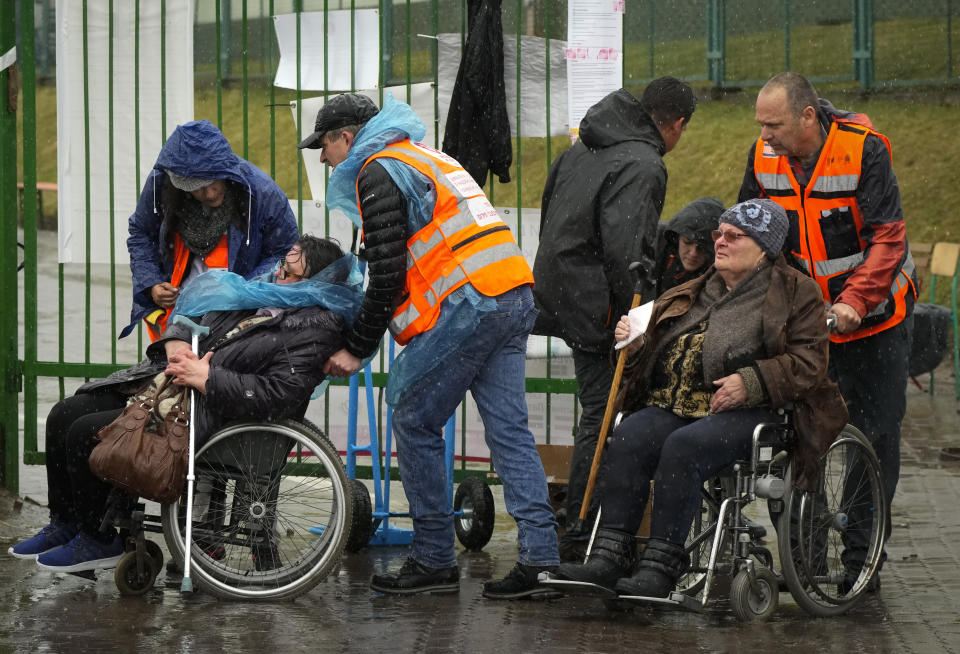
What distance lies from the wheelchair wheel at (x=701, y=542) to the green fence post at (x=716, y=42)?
13.9 metres

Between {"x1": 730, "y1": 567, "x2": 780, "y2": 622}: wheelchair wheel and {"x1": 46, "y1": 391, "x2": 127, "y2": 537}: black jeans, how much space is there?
2304mm

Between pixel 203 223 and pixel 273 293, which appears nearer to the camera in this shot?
pixel 273 293

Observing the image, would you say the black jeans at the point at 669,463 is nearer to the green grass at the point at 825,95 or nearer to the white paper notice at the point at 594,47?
the white paper notice at the point at 594,47

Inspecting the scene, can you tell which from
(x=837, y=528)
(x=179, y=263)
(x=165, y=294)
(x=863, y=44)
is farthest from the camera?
(x=863, y=44)

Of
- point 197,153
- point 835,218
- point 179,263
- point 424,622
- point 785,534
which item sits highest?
point 197,153

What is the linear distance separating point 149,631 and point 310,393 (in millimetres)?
1038

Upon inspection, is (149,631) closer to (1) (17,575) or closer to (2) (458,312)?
(1) (17,575)

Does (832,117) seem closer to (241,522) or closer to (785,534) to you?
(785,534)

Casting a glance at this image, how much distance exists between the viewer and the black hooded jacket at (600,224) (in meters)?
5.89

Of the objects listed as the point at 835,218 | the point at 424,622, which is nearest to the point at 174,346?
the point at 424,622

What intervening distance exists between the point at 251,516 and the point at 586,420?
4.71 ft

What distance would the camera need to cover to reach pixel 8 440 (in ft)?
23.5

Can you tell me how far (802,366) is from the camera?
5094 millimetres

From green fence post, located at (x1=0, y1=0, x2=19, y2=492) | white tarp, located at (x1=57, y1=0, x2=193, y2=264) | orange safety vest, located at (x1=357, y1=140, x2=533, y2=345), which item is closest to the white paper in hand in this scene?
orange safety vest, located at (x1=357, y1=140, x2=533, y2=345)
